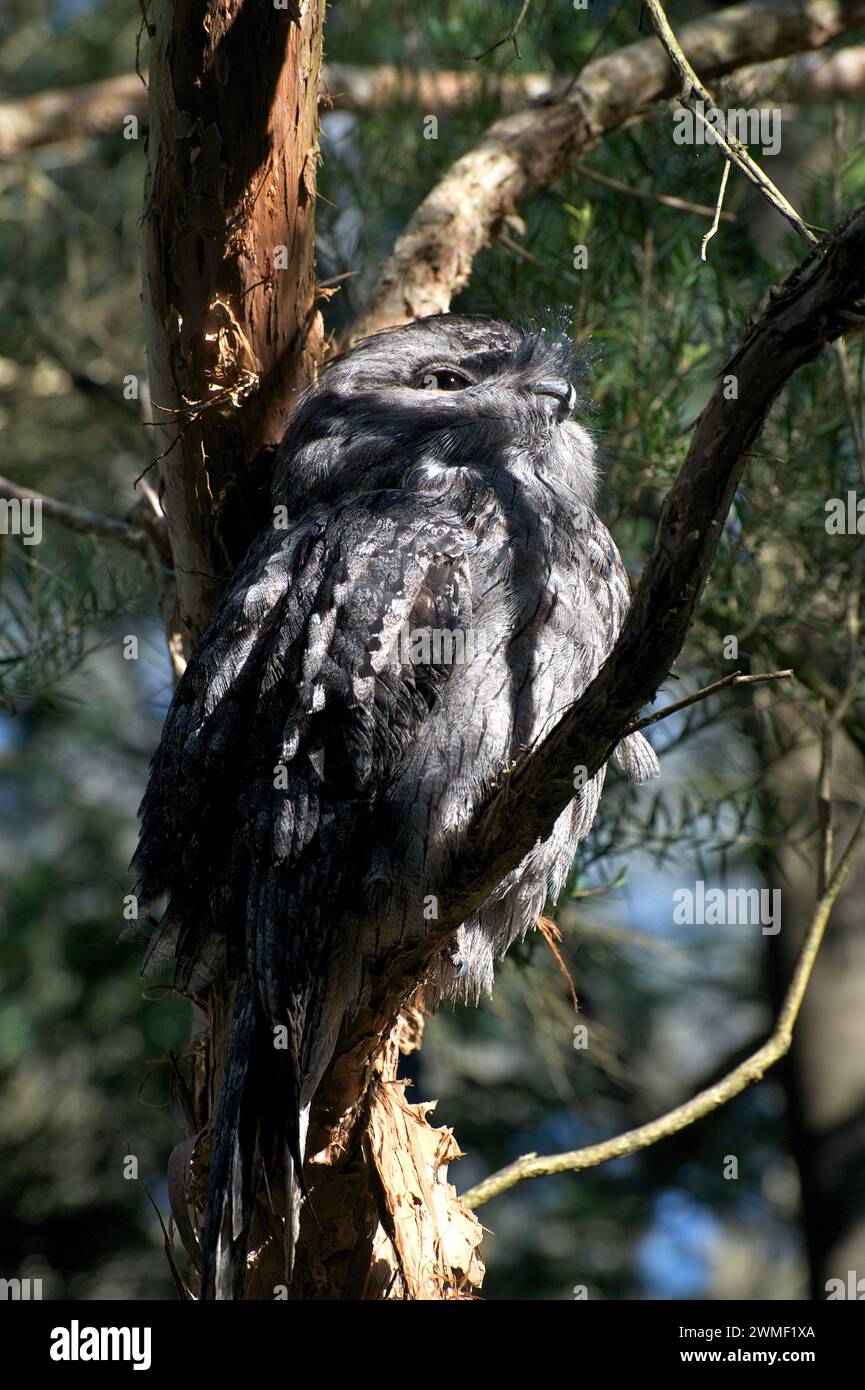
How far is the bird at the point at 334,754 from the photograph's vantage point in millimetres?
2678

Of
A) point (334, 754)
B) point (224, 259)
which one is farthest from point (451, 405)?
point (334, 754)

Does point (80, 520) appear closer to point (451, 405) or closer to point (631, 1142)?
point (451, 405)

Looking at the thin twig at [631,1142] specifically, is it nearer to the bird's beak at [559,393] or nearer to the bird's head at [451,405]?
the bird's head at [451,405]

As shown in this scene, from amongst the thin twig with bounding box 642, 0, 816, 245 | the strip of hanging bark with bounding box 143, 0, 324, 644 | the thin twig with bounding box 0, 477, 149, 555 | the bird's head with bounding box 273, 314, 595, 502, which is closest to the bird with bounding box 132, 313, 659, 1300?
the bird's head with bounding box 273, 314, 595, 502

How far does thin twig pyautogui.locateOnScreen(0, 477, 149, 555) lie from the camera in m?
4.07

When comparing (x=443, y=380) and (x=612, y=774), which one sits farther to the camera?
(x=612, y=774)

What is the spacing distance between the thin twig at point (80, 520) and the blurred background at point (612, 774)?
162 mm

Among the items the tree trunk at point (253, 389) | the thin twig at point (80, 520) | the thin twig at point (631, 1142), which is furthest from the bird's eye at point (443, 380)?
the thin twig at point (631, 1142)

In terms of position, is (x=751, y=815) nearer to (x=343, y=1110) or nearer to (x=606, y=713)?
(x=343, y=1110)

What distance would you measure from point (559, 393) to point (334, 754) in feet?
3.98

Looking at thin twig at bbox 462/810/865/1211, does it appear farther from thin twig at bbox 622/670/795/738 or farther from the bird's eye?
the bird's eye

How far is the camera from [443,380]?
11.3 feet

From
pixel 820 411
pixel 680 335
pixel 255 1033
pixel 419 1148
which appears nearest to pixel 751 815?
pixel 820 411

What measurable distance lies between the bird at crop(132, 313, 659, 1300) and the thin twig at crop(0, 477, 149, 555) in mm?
1178
